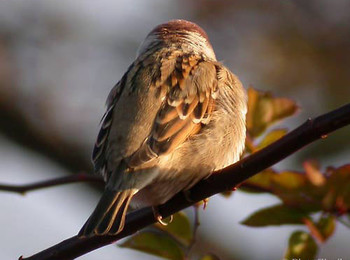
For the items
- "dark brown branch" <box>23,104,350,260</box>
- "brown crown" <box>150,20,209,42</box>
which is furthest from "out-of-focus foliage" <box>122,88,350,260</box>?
"brown crown" <box>150,20,209,42</box>

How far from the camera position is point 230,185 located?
3109 mm

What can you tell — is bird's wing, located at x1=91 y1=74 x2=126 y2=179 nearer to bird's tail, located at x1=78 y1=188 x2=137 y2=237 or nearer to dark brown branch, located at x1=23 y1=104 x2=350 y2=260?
bird's tail, located at x1=78 y1=188 x2=137 y2=237

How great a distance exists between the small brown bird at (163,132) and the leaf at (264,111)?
25 centimetres

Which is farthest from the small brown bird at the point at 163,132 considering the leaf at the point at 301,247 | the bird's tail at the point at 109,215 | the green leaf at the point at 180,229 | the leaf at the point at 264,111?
the leaf at the point at 301,247

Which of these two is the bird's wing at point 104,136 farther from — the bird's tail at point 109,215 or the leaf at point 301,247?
the leaf at point 301,247

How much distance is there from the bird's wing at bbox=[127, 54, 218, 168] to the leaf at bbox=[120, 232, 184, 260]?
1.08 ft

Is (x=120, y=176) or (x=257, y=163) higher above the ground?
(x=120, y=176)

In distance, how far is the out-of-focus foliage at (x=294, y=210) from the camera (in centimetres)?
345

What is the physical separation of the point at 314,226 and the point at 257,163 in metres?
0.72

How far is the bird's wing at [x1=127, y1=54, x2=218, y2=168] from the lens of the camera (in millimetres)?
3701

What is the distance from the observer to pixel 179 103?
13.0 ft

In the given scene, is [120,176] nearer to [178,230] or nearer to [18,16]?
[178,230]

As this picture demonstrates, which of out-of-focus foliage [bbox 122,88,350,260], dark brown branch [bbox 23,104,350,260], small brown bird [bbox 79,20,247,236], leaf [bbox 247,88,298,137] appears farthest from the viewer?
leaf [bbox 247,88,298,137]

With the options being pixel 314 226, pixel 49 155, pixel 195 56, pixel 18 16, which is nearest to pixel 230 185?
pixel 314 226
